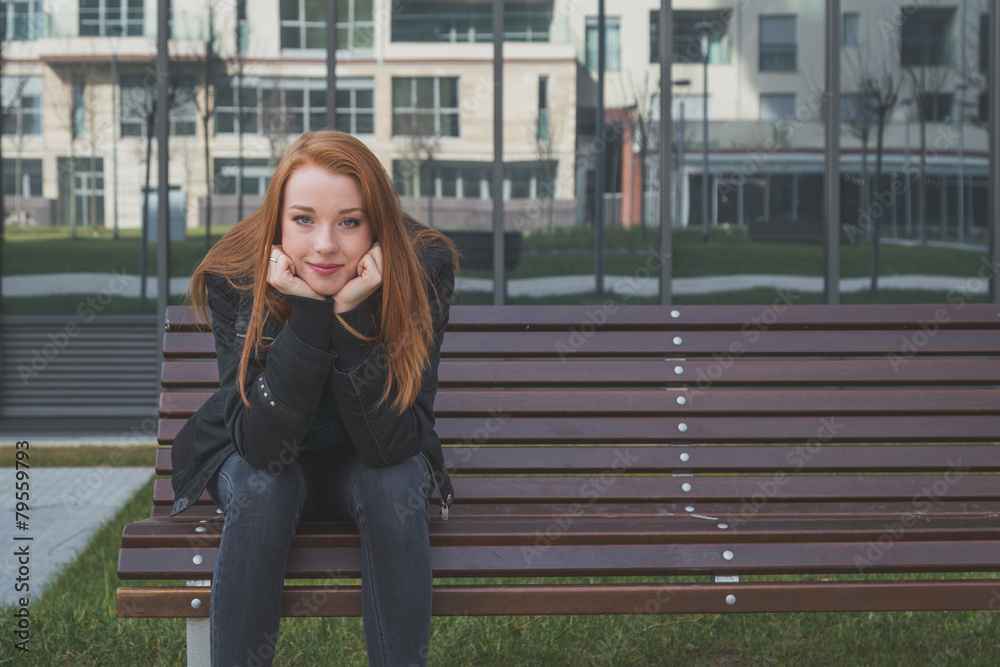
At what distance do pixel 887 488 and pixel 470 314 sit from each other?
1.22 m

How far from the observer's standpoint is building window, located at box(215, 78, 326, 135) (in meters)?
7.54

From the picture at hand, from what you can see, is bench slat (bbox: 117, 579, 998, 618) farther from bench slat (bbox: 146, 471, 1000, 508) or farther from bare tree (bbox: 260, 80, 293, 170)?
bare tree (bbox: 260, 80, 293, 170)

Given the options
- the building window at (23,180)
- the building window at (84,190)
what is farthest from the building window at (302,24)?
the building window at (23,180)

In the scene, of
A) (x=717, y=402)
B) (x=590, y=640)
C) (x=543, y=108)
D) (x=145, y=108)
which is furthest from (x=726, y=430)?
(x=145, y=108)

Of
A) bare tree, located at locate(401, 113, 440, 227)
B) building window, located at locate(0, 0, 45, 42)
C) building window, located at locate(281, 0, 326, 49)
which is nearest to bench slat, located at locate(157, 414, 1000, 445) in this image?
bare tree, located at locate(401, 113, 440, 227)

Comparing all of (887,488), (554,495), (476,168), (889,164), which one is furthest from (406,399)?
(889,164)

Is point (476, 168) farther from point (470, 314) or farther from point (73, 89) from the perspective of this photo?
point (470, 314)

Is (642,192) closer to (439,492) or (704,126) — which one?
(704,126)

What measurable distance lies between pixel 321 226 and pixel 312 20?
560cm

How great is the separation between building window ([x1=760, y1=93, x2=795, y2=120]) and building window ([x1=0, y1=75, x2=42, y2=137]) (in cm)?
524

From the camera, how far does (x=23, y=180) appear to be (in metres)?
8.03

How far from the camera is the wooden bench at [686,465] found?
7.66 ft

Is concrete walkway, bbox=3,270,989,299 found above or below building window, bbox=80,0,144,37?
below

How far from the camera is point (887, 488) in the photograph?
110 inches
